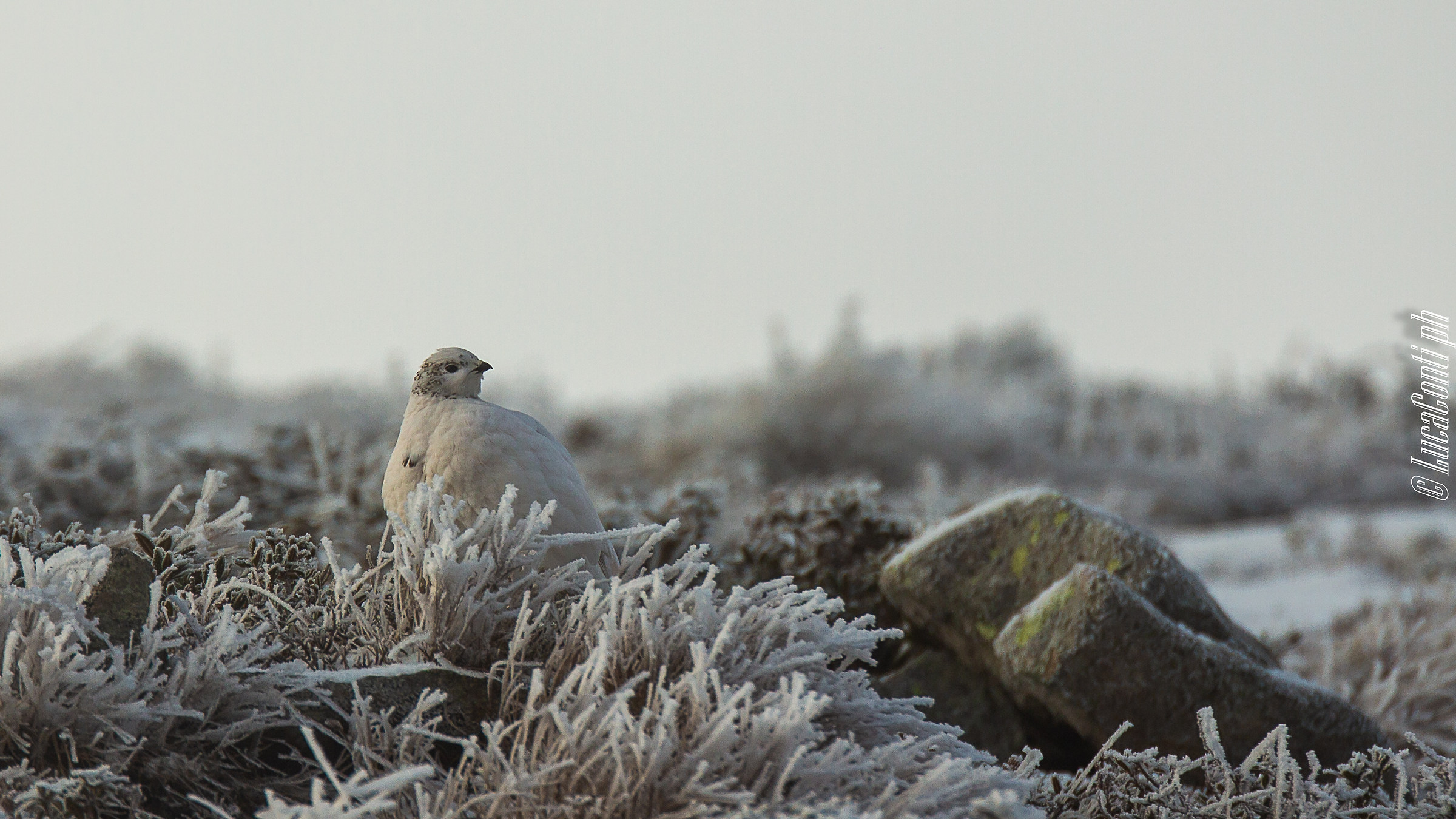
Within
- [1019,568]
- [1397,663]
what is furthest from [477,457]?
[1397,663]

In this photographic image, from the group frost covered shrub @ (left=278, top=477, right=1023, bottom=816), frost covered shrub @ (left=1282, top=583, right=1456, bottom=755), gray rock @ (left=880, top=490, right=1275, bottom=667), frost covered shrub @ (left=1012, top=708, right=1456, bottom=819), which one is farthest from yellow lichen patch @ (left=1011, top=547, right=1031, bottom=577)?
frost covered shrub @ (left=1282, top=583, right=1456, bottom=755)

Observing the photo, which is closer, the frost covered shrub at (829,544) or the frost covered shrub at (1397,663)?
the frost covered shrub at (829,544)

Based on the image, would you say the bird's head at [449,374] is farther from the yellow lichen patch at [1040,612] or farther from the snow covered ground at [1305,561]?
the snow covered ground at [1305,561]

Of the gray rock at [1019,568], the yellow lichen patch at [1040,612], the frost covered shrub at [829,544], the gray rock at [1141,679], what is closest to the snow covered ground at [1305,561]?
the frost covered shrub at [829,544]

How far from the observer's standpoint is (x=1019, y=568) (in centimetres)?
362

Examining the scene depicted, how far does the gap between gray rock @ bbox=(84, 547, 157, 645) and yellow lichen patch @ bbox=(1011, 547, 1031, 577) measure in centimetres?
261

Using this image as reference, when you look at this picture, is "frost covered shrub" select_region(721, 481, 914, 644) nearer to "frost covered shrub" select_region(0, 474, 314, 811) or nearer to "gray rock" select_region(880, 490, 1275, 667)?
"gray rock" select_region(880, 490, 1275, 667)

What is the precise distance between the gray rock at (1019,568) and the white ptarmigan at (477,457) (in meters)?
1.38

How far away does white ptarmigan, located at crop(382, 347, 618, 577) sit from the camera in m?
2.56

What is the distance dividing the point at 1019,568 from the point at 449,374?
2030mm

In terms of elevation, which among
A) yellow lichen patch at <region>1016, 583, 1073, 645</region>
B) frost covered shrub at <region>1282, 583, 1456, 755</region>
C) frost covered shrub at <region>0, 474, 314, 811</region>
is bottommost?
frost covered shrub at <region>1282, 583, 1456, 755</region>

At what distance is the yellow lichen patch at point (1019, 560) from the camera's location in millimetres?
3611

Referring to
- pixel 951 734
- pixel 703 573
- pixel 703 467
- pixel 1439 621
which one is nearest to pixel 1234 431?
pixel 703 467

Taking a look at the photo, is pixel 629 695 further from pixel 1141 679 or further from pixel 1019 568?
pixel 1019 568
